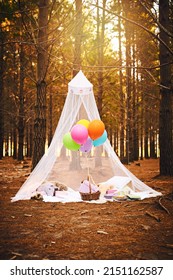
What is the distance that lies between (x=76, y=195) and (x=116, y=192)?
98cm

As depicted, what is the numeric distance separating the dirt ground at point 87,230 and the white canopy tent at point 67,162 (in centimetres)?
66

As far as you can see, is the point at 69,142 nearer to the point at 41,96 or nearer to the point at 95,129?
the point at 95,129

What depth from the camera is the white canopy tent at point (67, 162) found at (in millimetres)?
6534

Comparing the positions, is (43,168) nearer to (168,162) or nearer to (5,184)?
(5,184)

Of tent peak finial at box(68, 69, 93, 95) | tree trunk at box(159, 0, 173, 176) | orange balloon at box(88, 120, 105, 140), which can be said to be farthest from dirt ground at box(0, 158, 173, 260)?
tree trunk at box(159, 0, 173, 176)

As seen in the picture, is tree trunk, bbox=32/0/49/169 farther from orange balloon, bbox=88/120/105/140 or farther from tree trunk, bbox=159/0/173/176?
tree trunk, bbox=159/0/173/176

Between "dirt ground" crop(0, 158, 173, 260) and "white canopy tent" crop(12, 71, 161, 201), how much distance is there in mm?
657

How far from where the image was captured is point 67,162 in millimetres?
7250

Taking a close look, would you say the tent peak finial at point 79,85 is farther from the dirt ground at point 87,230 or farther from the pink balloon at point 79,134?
the dirt ground at point 87,230

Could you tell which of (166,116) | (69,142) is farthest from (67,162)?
(166,116)

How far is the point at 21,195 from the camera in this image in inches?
249

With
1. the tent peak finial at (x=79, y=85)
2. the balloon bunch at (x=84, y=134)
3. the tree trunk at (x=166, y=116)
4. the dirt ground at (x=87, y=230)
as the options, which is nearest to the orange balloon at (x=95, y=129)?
the balloon bunch at (x=84, y=134)

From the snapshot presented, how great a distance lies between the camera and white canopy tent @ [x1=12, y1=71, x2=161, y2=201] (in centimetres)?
653
